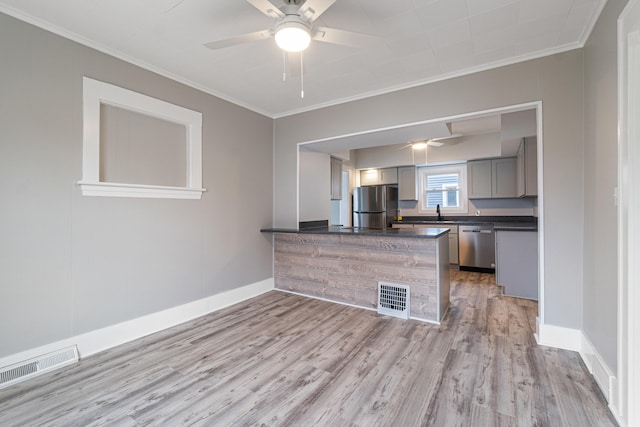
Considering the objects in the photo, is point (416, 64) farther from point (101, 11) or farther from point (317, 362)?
point (317, 362)

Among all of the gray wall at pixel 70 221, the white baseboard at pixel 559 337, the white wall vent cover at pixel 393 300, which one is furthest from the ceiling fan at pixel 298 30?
the white baseboard at pixel 559 337

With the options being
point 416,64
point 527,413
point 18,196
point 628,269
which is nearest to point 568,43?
point 416,64

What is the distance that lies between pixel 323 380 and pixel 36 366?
6.74 ft

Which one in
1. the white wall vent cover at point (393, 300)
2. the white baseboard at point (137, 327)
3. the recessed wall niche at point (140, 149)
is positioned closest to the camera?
the white baseboard at point (137, 327)

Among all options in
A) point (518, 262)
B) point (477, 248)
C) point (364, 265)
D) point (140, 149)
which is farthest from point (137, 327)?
point (477, 248)

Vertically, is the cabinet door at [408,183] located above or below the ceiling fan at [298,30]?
below

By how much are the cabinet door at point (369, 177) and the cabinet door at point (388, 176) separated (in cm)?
9

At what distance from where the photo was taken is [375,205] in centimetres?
612

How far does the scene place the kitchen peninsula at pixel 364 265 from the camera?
2.90 m

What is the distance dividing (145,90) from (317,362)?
287 centimetres

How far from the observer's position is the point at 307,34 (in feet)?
5.52

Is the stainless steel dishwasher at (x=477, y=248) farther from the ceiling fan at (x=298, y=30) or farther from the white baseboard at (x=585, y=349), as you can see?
the ceiling fan at (x=298, y=30)

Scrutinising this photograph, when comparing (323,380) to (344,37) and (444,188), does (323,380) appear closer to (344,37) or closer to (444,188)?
(344,37)

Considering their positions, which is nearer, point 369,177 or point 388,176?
point 388,176
